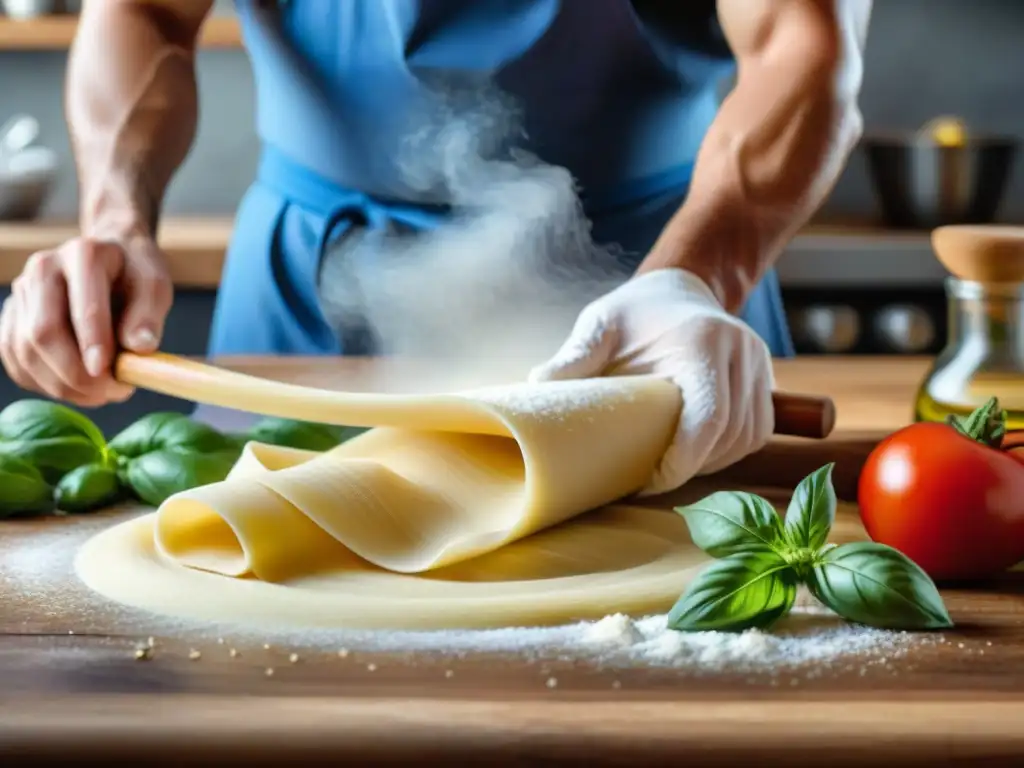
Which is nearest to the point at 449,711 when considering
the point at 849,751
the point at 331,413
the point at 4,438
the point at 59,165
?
the point at 849,751

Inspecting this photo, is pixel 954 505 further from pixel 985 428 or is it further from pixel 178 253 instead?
pixel 178 253

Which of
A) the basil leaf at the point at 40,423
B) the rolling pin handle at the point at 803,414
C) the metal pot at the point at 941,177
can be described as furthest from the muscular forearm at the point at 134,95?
the metal pot at the point at 941,177

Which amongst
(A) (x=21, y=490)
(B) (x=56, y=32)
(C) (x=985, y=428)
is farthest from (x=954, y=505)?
(B) (x=56, y=32)

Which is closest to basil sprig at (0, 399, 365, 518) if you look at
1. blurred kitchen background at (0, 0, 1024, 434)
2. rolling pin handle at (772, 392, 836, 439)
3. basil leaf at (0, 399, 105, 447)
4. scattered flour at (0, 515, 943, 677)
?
basil leaf at (0, 399, 105, 447)

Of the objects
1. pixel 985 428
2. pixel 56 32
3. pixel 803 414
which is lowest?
pixel 56 32

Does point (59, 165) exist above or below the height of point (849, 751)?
below

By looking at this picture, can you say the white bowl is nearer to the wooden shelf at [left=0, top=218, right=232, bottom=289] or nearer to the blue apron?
the wooden shelf at [left=0, top=218, right=232, bottom=289]

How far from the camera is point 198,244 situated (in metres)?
2.53

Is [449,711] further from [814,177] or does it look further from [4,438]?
[814,177]

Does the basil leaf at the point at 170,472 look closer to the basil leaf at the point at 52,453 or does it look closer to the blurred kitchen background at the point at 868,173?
the basil leaf at the point at 52,453

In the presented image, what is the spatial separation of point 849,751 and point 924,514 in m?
0.29

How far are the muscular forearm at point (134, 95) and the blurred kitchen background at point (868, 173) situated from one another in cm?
84

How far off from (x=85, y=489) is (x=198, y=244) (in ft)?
4.92

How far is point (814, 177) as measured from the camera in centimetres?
140
